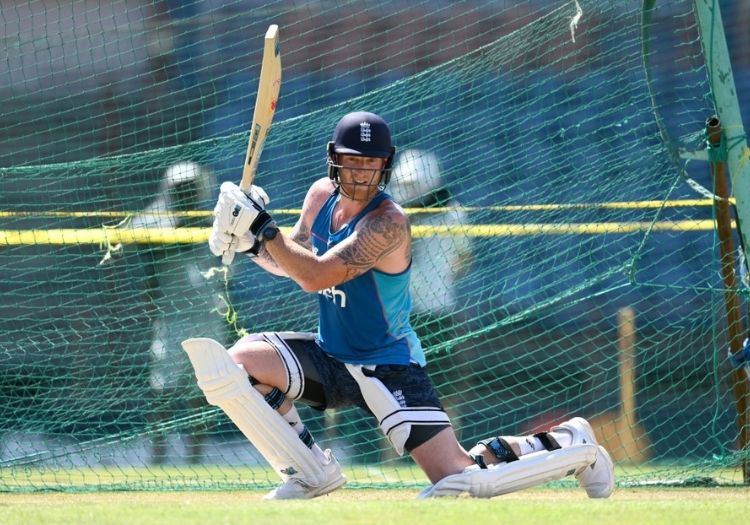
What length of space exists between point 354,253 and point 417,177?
2.56m

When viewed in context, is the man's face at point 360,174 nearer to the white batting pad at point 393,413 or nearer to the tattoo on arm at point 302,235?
the tattoo on arm at point 302,235

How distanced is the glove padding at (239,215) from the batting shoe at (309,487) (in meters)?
0.96

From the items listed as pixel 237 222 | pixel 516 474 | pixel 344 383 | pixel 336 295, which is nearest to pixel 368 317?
pixel 336 295

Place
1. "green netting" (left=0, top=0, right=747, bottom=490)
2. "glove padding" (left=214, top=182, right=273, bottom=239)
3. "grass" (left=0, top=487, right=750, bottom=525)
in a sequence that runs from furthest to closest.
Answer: "green netting" (left=0, top=0, right=747, bottom=490), "glove padding" (left=214, top=182, right=273, bottom=239), "grass" (left=0, top=487, right=750, bottom=525)

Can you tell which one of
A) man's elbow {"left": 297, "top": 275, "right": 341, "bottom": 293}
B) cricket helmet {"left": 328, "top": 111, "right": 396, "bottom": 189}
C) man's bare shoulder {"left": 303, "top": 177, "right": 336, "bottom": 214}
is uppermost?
cricket helmet {"left": 328, "top": 111, "right": 396, "bottom": 189}

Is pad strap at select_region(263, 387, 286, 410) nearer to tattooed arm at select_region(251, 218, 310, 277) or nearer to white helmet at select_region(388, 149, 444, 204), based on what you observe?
tattooed arm at select_region(251, 218, 310, 277)

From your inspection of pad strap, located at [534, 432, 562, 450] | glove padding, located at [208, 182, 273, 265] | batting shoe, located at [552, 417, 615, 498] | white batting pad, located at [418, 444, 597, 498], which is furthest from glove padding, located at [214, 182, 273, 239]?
batting shoe, located at [552, 417, 615, 498]

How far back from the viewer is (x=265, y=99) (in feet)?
15.6

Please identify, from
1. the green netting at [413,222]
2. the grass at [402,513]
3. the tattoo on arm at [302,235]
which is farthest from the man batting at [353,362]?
the green netting at [413,222]

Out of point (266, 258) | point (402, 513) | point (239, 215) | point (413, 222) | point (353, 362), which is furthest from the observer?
point (413, 222)

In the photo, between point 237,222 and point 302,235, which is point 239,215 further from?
point 302,235

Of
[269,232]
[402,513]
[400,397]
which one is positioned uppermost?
[269,232]

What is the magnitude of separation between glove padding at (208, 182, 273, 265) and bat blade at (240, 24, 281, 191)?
0.26 metres

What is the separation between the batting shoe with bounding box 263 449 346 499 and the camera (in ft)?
15.3
